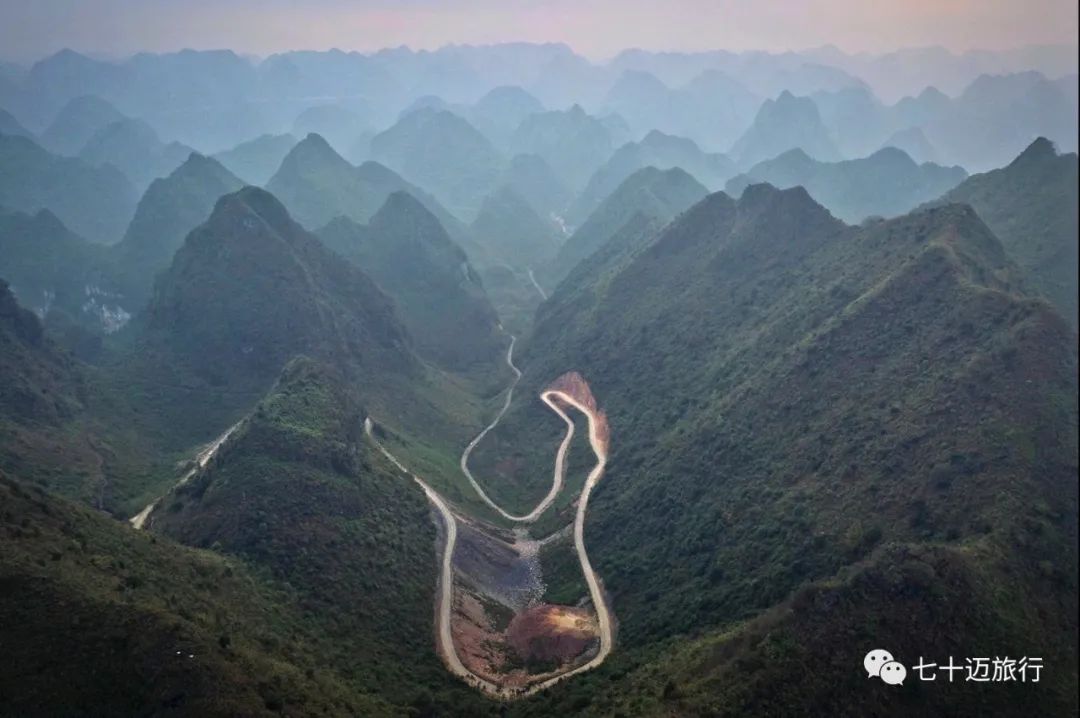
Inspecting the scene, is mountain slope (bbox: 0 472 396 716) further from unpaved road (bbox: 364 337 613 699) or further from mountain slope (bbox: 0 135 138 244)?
mountain slope (bbox: 0 135 138 244)

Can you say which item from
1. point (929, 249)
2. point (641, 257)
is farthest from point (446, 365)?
point (929, 249)

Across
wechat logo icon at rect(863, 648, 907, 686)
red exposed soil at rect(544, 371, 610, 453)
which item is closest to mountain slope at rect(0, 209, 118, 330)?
red exposed soil at rect(544, 371, 610, 453)

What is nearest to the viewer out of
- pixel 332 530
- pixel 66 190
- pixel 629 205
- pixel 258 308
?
pixel 332 530

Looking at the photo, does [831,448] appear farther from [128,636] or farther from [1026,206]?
[1026,206]

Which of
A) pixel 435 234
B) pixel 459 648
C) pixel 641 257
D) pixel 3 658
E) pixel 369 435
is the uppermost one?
pixel 435 234

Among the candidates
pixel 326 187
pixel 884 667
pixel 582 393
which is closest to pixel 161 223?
pixel 326 187

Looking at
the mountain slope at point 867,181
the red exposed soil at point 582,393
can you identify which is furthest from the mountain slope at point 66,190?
the mountain slope at point 867,181

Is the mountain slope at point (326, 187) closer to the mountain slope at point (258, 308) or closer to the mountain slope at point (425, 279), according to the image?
the mountain slope at point (425, 279)

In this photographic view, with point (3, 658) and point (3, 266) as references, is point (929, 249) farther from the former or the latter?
point (3, 266)
